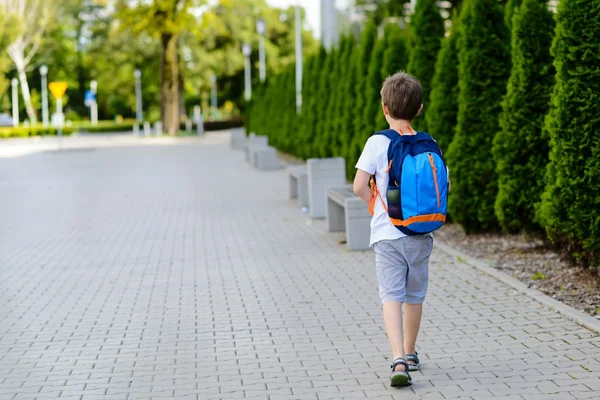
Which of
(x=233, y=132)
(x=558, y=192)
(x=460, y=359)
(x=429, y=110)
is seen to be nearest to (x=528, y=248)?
(x=558, y=192)

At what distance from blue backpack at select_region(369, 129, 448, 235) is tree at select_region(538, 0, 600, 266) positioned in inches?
128

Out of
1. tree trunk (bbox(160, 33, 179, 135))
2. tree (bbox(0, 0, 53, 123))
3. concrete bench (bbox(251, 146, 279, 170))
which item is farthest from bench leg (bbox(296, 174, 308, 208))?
tree (bbox(0, 0, 53, 123))

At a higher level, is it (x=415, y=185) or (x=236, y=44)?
(x=236, y=44)

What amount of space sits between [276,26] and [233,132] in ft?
155

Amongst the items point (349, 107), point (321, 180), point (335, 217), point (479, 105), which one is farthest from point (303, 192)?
point (479, 105)

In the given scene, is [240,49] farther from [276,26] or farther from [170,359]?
[170,359]

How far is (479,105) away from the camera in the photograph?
458 inches

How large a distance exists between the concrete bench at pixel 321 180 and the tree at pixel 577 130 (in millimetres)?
5996

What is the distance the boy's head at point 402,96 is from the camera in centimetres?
539

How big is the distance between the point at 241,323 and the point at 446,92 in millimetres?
6103

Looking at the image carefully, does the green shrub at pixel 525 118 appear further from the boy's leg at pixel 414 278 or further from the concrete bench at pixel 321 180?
the boy's leg at pixel 414 278

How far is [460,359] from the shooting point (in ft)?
19.8

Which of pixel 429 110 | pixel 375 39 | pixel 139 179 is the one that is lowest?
pixel 139 179

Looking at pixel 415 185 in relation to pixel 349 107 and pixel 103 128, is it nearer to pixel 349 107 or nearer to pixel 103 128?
pixel 349 107
